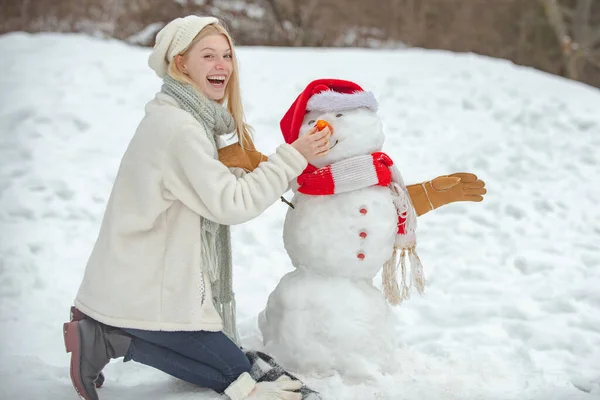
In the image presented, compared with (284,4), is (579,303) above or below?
below

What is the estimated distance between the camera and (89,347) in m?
1.86

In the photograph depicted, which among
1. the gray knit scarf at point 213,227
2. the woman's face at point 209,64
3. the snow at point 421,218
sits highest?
the woman's face at point 209,64

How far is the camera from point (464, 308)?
3.02 metres

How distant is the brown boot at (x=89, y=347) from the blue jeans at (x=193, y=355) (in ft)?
0.13

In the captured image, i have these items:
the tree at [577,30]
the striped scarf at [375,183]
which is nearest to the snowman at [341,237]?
→ the striped scarf at [375,183]

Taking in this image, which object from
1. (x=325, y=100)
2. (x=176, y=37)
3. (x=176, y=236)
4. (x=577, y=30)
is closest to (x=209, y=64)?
(x=176, y=37)

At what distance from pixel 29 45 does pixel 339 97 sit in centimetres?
459

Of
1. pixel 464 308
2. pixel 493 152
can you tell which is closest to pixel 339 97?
pixel 464 308

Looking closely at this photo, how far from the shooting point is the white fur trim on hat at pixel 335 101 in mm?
2072

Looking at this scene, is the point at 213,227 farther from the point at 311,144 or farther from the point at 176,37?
the point at 176,37

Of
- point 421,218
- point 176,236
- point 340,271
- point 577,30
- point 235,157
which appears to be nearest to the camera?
point 176,236

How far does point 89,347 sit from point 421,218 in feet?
8.69

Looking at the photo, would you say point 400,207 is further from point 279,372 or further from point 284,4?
point 284,4

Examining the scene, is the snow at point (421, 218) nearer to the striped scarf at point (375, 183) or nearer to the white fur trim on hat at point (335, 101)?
the striped scarf at point (375, 183)
